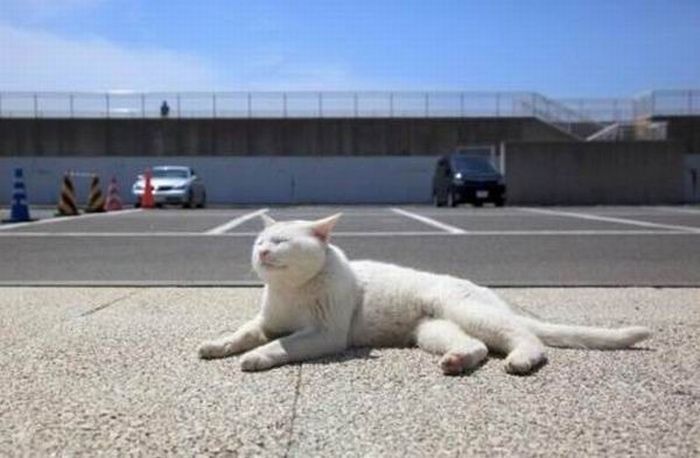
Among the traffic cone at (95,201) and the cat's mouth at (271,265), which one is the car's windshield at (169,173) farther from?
the cat's mouth at (271,265)

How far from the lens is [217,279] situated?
916 centimetres

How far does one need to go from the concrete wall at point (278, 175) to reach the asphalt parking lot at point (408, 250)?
23075mm

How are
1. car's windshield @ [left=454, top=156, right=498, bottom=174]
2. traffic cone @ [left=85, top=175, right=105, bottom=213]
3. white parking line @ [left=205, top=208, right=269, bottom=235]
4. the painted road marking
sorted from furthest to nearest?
car's windshield @ [left=454, top=156, right=498, bottom=174], traffic cone @ [left=85, top=175, right=105, bottom=213], white parking line @ [left=205, top=208, right=269, bottom=235], the painted road marking

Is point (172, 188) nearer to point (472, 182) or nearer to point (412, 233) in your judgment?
point (472, 182)

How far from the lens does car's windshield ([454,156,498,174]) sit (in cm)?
2930

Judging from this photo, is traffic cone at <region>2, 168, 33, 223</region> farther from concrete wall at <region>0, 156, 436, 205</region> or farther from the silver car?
concrete wall at <region>0, 156, 436, 205</region>

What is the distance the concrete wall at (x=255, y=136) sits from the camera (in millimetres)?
42125

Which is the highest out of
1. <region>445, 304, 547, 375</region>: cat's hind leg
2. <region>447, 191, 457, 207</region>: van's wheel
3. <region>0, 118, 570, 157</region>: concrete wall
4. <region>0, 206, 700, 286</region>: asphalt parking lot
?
<region>0, 118, 570, 157</region>: concrete wall

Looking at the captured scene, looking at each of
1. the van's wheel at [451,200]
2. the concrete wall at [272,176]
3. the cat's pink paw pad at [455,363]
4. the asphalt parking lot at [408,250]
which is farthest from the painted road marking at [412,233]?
the concrete wall at [272,176]

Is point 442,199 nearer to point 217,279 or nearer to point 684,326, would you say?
point 217,279

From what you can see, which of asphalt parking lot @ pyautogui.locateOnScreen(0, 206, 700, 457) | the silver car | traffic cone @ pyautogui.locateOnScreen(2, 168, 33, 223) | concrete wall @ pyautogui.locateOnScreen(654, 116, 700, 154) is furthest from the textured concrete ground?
concrete wall @ pyautogui.locateOnScreen(654, 116, 700, 154)

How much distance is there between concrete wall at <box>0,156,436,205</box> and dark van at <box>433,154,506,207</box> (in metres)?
11.2

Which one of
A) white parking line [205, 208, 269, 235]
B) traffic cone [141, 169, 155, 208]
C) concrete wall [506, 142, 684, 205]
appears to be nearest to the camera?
white parking line [205, 208, 269, 235]

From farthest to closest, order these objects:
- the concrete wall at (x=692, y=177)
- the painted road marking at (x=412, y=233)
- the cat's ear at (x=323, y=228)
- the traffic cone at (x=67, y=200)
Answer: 1. the concrete wall at (x=692, y=177)
2. the traffic cone at (x=67, y=200)
3. the painted road marking at (x=412, y=233)
4. the cat's ear at (x=323, y=228)
